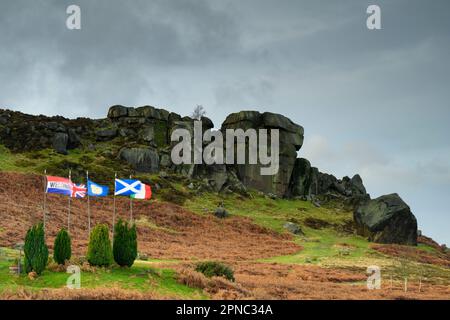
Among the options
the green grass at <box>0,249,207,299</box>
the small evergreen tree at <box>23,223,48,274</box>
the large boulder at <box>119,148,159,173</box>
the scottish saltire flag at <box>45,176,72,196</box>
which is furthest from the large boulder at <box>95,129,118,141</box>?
the small evergreen tree at <box>23,223,48,274</box>

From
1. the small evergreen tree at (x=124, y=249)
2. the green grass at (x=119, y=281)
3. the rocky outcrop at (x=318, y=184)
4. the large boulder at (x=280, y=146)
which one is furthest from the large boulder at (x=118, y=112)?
the small evergreen tree at (x=124, y=249)

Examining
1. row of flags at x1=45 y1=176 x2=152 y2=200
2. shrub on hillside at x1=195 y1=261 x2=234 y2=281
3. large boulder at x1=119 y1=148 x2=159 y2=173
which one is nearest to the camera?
shrub on hillside at x1=195 y1=261 x2=234 y2=281

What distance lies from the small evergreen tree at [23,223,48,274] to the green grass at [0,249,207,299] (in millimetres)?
494

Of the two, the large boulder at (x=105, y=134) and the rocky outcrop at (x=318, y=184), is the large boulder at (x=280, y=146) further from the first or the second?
Answer: the large boulder at (x=105, y=134)

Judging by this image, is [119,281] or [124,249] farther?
[124,249]

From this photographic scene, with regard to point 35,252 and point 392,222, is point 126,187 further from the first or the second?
point 392,222

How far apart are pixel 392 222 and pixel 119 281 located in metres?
47.5

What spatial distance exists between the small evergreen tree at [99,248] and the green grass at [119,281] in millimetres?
720

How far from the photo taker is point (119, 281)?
23.4 m

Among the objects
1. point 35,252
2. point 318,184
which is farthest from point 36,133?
point 35,252

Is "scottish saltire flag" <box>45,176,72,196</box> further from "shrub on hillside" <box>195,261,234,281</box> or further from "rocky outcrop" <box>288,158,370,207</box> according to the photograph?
"rocky outcrop" <box>288,158,370,207</box>

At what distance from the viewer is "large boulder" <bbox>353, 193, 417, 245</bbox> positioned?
62219mm
